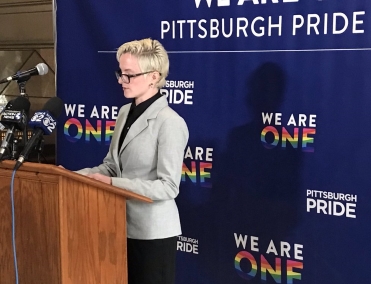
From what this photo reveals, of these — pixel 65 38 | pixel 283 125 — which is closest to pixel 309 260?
pixel 283 125

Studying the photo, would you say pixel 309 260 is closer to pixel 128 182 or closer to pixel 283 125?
pixel 283 125

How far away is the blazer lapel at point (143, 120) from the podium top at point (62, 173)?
266 millimetres

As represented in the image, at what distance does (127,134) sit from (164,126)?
A: 15cm

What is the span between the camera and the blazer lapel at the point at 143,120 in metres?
1.91

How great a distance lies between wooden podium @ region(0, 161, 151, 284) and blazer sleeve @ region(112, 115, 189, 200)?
8cm

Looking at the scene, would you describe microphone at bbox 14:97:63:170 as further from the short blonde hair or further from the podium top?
the short blonde hair

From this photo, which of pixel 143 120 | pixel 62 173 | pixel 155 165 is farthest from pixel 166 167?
pixel 62 173

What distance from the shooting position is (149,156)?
1.90 meters

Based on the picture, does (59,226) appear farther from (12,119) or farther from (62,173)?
(12,119)

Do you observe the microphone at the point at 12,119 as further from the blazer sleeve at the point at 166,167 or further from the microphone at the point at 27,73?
the blazer sleeve at the point at 166,167

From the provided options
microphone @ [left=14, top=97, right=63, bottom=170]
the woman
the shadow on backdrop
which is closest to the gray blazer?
the woman

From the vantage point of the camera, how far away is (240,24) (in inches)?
104

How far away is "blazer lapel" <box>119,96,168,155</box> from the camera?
6.27 ft

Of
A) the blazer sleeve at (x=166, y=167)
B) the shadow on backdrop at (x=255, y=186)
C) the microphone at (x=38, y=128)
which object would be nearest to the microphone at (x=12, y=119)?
the microphone at (x=38, y=128)
